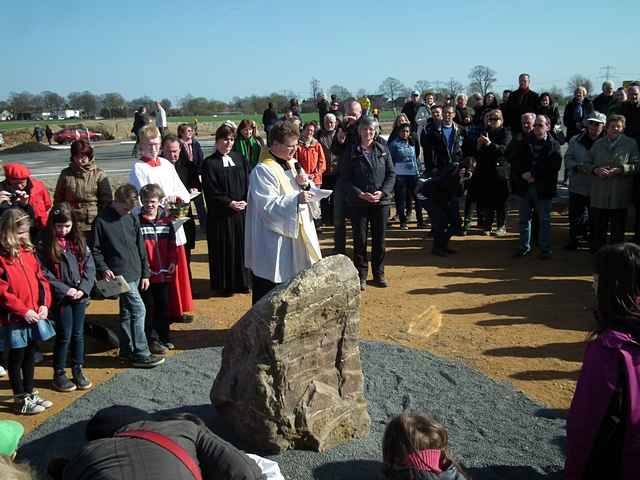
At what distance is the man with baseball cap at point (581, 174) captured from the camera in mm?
8211

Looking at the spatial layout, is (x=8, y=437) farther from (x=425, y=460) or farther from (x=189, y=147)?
(x=189, y=147)

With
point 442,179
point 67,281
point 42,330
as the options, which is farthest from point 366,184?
point 42,330

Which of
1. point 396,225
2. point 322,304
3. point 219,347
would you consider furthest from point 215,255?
point 396,225

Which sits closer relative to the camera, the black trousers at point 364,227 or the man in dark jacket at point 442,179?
the black trousers at point 364,227

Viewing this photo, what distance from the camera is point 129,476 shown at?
2.35 meters

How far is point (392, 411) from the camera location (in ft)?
14.5

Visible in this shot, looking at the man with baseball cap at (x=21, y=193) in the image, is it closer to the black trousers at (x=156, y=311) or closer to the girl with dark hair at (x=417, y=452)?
the black trousers at (x=156, y=311)

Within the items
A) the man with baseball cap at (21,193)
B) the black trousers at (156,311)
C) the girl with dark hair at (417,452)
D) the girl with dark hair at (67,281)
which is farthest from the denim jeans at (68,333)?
the girl with dark hair at (417,452)

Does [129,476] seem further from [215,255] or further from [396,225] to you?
[396,225]

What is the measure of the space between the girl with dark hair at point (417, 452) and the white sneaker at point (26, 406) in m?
3.02

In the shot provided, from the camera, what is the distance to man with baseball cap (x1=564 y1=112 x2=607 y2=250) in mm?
8211

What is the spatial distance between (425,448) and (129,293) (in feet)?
10.6

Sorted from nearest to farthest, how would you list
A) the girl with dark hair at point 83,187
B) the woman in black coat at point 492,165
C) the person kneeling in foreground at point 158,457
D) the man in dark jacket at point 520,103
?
the person kneeling in foreground at point 158,457 < the girl with dark hair at point 83,187 < the woman in black coat at point 492,165 < the man in dark jacket at point 520,103

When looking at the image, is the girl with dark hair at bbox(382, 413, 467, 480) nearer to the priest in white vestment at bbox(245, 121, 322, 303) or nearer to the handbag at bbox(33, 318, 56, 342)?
the priest in white vestment at bbox(245, 121, 322, 303)
